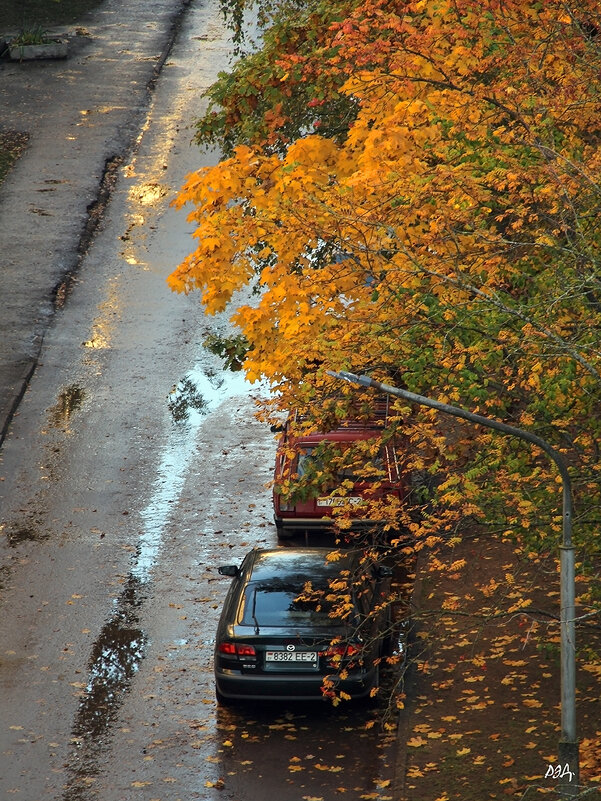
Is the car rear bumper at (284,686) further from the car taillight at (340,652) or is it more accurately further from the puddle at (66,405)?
the puddle at (66,405)

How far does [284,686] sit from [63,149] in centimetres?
2368

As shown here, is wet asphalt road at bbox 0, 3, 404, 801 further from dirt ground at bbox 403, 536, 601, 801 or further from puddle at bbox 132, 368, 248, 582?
dirt ground at bbox 403, 536, 601, 801

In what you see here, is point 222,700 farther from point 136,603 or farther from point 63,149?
point 63,149

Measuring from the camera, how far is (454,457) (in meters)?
11.4

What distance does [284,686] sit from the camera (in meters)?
13.1

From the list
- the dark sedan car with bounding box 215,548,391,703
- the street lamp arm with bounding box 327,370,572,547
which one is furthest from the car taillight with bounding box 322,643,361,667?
the street lamp arm with bounding box 327,370,572,547

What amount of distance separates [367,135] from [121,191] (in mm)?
18386

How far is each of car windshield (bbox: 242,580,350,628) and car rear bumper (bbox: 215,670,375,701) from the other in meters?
0.56

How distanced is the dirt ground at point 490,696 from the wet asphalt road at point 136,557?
1.95 ft

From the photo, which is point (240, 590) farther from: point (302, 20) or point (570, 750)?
point (302, 20)

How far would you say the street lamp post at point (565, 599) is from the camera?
911cm

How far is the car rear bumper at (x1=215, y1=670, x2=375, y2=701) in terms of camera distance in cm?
1308

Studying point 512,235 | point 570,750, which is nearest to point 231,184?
point 512,235

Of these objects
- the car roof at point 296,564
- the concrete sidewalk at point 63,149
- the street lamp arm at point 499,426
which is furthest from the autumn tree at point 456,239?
the concrete sidewalk at point 63,149
